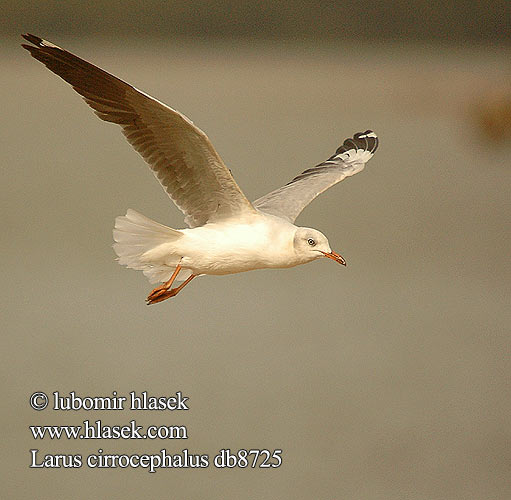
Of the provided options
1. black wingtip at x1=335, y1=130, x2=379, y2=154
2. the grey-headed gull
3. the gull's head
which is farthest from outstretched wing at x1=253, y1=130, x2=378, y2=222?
the gull's head

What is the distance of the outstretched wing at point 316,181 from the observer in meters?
2.67

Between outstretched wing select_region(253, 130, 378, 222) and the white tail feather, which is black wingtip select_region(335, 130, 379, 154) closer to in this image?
outstretched wing select_region(253, 130, 378, 222)

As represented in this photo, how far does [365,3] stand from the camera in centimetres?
473

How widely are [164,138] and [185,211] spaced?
241mm

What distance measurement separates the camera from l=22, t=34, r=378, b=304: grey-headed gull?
7.15 feet

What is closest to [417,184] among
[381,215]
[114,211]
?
[381,215]

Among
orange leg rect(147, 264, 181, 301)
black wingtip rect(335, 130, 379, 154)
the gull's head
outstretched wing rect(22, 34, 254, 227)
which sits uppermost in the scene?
black wingtip rect(335, 130, 379, 154)

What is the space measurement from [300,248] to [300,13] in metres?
2.72

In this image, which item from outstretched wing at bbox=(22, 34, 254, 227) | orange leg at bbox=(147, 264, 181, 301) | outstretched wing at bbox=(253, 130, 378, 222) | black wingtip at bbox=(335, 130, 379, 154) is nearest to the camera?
outstretched wing at bbox=(22, 34, 254, 227)

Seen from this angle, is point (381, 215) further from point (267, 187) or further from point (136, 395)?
point (136, 395)

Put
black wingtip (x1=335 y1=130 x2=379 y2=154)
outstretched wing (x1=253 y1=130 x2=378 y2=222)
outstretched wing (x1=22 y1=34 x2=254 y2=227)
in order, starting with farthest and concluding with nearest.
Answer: black wingtip (x1=335 y1=130 x2=379 y2=154)
outstretched wing (x1=253 y1=130 x2=378 y2=222)
outstretched wing (x1=22 y1=34 x2=254 y2=227)

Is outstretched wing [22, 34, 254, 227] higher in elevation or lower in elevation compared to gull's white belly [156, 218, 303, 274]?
higher

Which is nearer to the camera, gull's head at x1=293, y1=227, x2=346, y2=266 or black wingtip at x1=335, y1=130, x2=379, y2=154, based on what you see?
gull's head at x1=293, y1=227, x2=346, y2=266

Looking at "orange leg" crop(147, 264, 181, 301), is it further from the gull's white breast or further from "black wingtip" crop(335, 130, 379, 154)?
"black wingtip" crop(335, 130, 379, 154)
